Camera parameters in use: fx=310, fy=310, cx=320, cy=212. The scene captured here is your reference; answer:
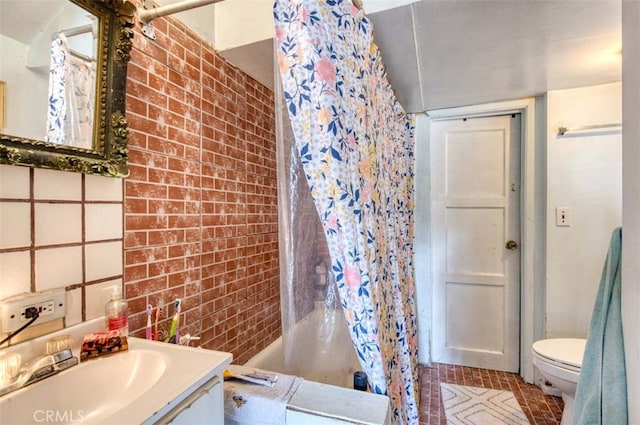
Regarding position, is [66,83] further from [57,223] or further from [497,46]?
[497,46]

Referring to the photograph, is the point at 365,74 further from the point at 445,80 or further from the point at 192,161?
the point at 445,80

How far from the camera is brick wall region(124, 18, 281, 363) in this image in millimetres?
1104

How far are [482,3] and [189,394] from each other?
160 cm

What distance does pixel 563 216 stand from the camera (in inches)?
81.3

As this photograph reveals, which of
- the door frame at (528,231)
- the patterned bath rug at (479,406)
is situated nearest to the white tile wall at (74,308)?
the patterned bath rug at (479,406)

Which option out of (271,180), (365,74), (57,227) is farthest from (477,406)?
(57,227)

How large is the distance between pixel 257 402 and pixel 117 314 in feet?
1.63

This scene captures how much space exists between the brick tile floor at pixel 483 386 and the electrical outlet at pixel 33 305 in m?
1.87

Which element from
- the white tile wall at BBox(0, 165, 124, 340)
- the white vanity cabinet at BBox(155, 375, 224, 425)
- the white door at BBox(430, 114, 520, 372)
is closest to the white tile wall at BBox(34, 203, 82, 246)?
the white tile wall at BBox(0, 165, 124, 340)

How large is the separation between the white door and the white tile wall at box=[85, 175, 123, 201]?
2220 millimetres

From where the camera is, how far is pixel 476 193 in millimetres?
2465

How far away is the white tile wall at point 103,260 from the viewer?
94cm

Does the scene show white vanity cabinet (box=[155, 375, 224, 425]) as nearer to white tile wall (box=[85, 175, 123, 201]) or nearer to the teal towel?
white tile wall (box=[85, 175, 123, 201])

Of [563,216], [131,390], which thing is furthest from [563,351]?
[131,390]
